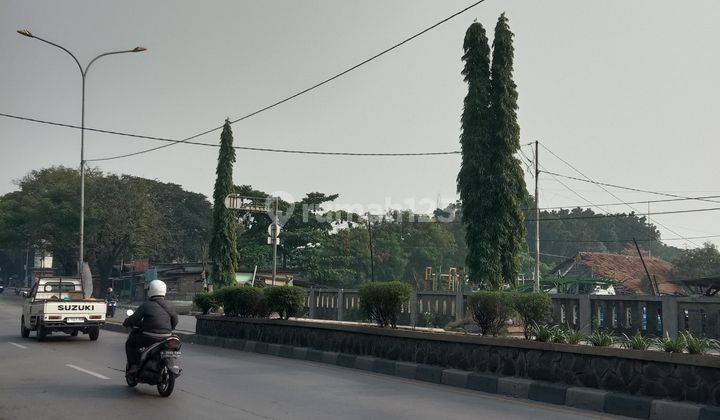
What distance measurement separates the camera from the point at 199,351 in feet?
62.1

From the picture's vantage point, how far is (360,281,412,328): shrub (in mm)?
15148

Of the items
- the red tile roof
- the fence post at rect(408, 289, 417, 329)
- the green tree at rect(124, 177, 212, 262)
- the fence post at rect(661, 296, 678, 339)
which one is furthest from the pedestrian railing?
the green tree at rect(124, 177, 212, 262)

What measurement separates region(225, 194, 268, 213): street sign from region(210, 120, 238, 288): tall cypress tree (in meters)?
2.32

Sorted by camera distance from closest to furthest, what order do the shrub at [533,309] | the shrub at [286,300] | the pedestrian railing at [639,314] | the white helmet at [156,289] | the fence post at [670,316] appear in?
the white helmet at [156,289] < the shrub at [533,309] < the pedestrian railing at [639,314] < the fence post at [670,316] < the shrub at [286,300]

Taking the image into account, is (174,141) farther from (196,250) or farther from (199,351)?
(196,250)

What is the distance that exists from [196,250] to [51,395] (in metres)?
78.1

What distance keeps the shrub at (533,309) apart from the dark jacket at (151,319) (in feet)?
20.5

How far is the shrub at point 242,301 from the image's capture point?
20125mm

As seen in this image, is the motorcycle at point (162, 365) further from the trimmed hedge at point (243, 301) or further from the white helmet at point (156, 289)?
the trimmed hedge at point (243, 301)

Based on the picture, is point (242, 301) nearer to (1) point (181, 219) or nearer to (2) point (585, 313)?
(2) point (585, 313)

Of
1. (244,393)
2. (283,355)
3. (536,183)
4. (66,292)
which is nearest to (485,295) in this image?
(244,393)

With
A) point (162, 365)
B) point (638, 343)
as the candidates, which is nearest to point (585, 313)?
point (638, 343)

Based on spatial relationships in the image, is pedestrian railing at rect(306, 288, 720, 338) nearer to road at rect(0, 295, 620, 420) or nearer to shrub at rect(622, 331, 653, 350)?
shrub at rect(622, 331, 653, 350)

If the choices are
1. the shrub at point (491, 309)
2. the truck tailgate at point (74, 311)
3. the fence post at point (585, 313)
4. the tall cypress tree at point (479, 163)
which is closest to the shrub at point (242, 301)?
the truck tailgate at point (74, 311)
